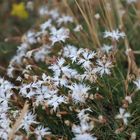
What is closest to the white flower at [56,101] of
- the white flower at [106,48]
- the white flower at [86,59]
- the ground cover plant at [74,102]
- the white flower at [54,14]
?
the ground cover plant at [74,102]

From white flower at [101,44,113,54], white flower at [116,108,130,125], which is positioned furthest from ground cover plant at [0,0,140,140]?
white flower at [101,44,113,54]

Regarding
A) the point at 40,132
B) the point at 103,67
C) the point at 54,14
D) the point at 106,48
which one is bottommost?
the point at 40,132

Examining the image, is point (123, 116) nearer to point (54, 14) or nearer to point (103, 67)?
point (103, 67)

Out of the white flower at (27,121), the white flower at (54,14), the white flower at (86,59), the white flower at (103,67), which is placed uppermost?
the white flower at (54,14)

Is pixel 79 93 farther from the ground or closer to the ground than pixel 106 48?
closer to the ground

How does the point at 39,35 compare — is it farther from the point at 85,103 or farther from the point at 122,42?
the point at 85,103

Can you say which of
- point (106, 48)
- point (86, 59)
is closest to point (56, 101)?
point (86, 59)

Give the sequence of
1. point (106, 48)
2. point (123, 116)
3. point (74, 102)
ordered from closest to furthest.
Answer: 1. point (123, 116)
2. point (74, 102)
3. point (106, 48)

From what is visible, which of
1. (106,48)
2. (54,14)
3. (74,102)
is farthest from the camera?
(54,14)

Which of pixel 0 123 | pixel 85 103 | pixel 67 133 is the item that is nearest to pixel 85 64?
pixel 85 103

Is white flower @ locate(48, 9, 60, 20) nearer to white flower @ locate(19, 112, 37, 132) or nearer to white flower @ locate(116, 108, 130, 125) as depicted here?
white flower @ locate(19, 112, 37, 132)

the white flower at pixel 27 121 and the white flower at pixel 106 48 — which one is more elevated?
the white flower at pixel 106 48

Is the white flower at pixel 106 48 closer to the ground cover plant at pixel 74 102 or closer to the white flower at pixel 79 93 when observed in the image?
the ground cover plant at pixel 74 102
